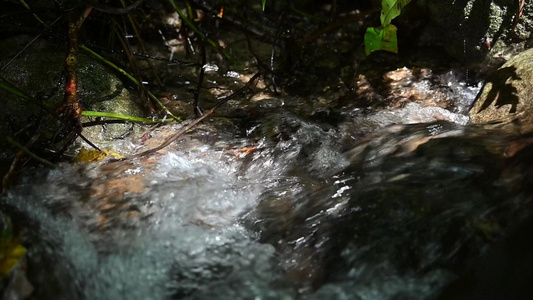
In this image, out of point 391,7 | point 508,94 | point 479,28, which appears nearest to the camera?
point 391,7

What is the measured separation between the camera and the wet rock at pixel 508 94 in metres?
2.09

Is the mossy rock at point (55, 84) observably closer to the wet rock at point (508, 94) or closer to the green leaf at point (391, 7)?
the green leaf at point (391, 7)

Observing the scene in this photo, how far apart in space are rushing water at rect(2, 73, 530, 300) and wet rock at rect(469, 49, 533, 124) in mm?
286

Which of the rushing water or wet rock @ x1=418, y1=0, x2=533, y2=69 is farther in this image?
wet rock @ x1=418, y1=0, x2=533, y2=69

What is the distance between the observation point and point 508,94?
7.28ft

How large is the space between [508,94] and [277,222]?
1.33 metres

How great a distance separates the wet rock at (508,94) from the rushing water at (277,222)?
11.3 inches

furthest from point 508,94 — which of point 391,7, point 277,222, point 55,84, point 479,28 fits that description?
point 55,84

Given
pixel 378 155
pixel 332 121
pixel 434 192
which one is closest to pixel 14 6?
pixel 332 121

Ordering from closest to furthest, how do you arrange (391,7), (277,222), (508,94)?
(277,222), (391,7), (508,94)

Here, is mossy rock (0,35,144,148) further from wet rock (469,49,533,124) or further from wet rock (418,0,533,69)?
wet rock (418,0,533,69)

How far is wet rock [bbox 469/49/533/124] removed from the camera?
209cm

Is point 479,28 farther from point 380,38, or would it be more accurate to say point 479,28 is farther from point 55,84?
point 55,84

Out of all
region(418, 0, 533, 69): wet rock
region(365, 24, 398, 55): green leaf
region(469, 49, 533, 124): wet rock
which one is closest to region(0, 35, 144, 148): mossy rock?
region(365, 24, 398, 55): green leaf
